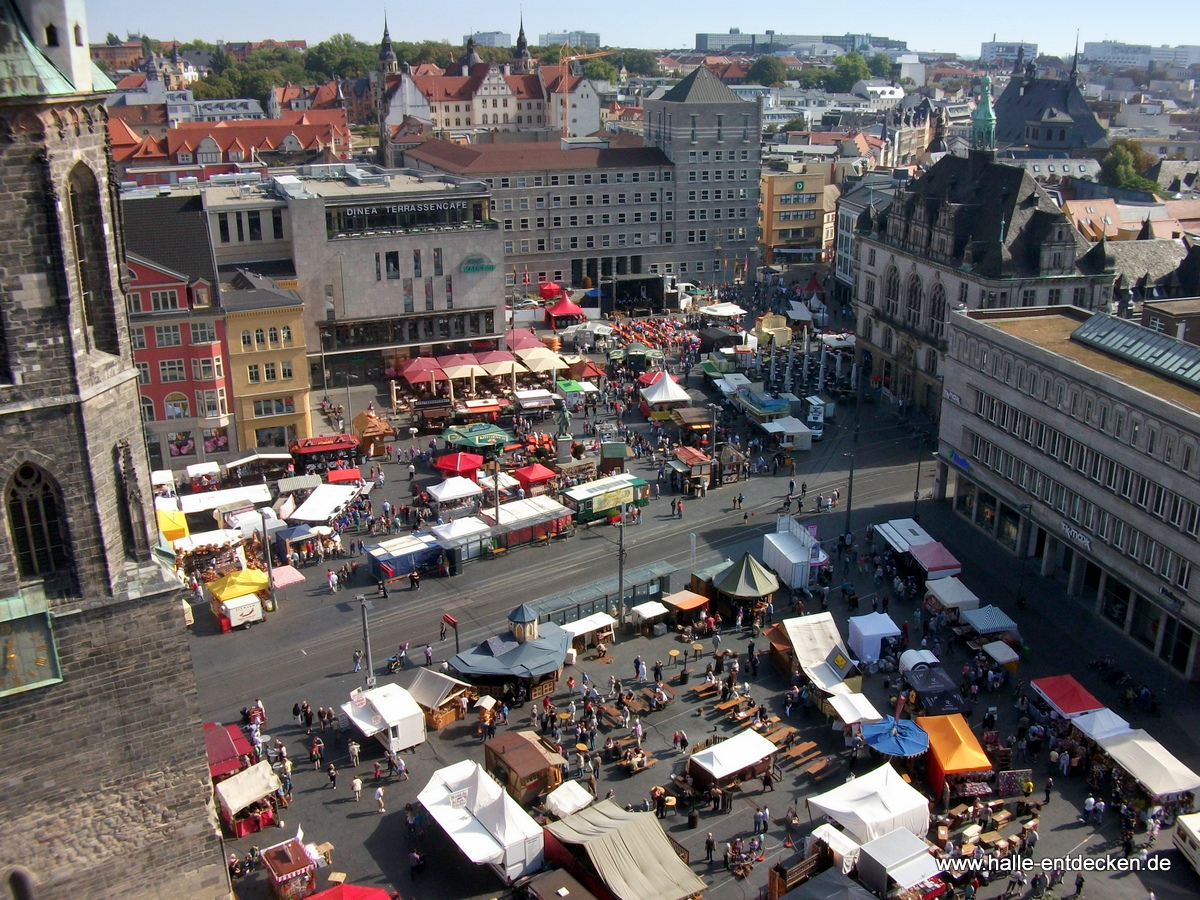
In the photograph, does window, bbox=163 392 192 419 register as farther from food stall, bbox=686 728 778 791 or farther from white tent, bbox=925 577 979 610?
white tent, bbox=925 577 979 610

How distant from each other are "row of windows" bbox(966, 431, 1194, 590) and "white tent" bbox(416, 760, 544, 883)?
27.1 metres

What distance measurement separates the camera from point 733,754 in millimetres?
35812

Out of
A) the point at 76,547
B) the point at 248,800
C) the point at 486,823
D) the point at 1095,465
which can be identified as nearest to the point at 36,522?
the point at 76,547

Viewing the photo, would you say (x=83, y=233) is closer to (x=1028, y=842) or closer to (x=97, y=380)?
(x=97, y=380)

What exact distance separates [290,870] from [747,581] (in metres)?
23.7

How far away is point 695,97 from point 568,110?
289ft

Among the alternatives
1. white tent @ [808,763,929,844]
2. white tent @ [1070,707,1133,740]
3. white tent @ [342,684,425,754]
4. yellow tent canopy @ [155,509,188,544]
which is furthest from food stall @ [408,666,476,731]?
white tent @ [1070,707,1133,740]

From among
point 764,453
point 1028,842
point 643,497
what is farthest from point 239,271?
point 1028,842

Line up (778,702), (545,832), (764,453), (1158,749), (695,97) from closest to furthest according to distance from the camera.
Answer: (545,832) < (1158,749) < (778,702) < (764,453) < (695,97)

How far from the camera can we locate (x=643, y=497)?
200 ft

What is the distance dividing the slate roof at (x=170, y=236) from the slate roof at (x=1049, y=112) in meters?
144

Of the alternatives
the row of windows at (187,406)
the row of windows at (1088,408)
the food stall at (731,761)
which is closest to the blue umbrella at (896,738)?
Result: the food stall at (731,761)

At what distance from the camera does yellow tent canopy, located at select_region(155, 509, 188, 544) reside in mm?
52500

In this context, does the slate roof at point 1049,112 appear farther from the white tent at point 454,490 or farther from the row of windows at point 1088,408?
the white tent at point 454,490
